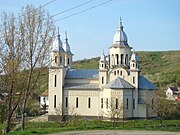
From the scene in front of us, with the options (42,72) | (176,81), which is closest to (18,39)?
(42,72)

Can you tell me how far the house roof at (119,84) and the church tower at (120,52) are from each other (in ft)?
9.23

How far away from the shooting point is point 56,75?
57844mm

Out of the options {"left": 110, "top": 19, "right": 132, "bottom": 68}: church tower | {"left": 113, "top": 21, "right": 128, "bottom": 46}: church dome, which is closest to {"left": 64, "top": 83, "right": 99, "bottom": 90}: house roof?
{"left": 110, "top": 19, "right": 132, "bottom": 68}: church tower

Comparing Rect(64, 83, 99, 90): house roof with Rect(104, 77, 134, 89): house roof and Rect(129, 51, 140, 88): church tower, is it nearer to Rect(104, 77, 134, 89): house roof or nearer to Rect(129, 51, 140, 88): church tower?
Rect(104, 77, 134, 89): house roof

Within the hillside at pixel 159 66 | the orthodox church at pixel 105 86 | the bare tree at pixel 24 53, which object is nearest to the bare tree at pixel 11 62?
the bare tree at pixel 24 53

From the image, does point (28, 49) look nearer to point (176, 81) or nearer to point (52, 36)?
point (52, 36)

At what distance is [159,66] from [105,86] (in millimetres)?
100583

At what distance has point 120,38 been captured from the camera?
5744cm

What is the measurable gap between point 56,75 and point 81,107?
5.50m

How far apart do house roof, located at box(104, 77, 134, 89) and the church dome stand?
5.34 metres

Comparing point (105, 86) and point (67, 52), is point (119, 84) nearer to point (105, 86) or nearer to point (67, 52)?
point (105, 86)

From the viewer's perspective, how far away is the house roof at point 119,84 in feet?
175

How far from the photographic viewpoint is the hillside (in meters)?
116

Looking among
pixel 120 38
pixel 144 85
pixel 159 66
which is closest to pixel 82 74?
pixel 120 38
